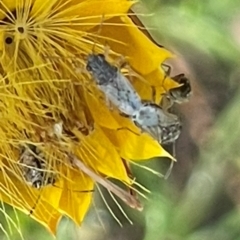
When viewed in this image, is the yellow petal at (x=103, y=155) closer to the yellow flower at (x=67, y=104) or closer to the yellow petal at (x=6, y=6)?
the yellow flower at (x=67, y=104)

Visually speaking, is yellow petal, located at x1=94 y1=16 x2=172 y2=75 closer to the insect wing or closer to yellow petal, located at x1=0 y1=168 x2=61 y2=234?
the insect wing

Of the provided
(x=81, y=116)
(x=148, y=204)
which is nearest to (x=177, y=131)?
(x=81, y=116)

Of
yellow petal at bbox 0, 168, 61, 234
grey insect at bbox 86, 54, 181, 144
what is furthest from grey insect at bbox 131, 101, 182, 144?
yellow petal at bbox 0, 168, 61, 234

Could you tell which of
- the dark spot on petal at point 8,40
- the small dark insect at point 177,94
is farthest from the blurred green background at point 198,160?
the dark spot on petal at point 8,40

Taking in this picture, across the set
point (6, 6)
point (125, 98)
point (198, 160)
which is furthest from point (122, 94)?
point (198, 160)

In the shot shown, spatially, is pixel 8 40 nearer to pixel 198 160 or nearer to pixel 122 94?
pixel 122 94

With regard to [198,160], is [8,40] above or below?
above
